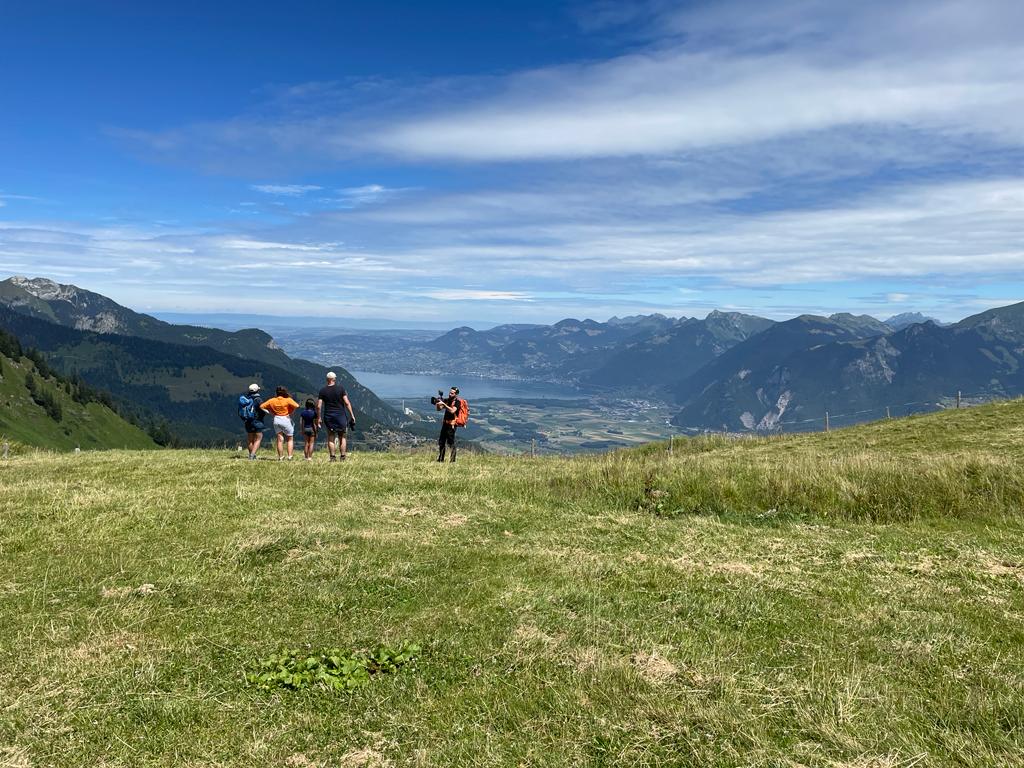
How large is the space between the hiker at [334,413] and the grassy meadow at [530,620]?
20.4 feet

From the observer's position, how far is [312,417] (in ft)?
79.0

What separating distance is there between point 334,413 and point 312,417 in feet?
5.44

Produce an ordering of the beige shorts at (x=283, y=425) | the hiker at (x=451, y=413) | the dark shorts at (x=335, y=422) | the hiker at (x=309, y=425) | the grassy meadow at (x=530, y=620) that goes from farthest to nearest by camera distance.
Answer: the hiker at (x=451, y=413)
the hiker at (x=309, y=425)
the dark shorts at (x=335, y=422)
the beige shorts at (x=283, y=425)
the grassy meadow at (x=530, y=620)

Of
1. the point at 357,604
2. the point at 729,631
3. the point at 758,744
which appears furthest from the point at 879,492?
the point at 357,604

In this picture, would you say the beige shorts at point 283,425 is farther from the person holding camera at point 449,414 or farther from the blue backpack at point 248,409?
the person holding camera at point 449,414

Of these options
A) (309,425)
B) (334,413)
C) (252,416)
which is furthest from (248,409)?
(334,413)

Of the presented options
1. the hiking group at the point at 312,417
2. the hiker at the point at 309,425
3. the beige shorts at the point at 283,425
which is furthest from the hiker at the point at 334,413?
the beige shorts at the point at 283,425

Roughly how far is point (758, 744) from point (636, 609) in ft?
11.3

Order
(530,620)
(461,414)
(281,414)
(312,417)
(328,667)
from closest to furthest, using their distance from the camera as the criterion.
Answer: (328,667), (530,620), (281,414), (312,417), (461,414)

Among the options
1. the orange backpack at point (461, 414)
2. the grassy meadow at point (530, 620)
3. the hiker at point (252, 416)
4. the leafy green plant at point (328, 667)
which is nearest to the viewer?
the grassy meadow at point (530, 620)

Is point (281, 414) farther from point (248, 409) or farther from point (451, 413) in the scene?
point (451, 413)

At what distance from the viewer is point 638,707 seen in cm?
602

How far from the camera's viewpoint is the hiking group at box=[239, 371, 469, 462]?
72.3 ft

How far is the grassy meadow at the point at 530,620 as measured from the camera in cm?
560
